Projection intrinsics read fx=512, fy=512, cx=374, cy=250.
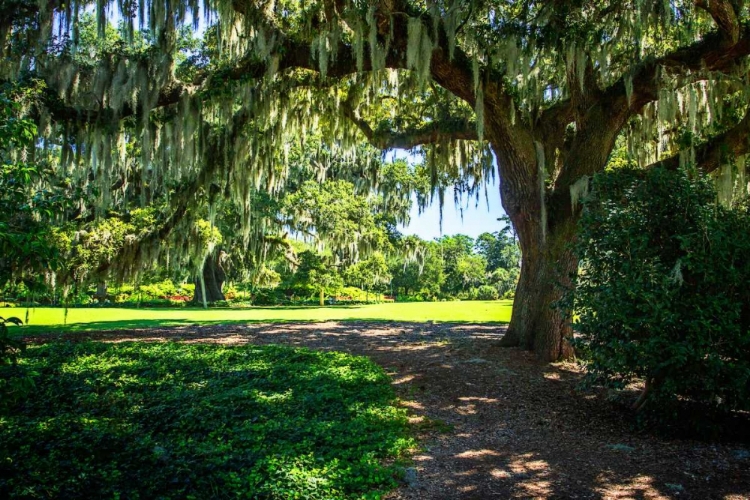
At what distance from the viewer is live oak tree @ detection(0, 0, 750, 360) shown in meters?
7.61

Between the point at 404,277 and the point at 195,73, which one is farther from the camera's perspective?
the point at 404,277

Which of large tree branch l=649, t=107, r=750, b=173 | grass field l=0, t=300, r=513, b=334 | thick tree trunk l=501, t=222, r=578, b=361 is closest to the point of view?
large tree branch l=649, t=107, r=750, b=173

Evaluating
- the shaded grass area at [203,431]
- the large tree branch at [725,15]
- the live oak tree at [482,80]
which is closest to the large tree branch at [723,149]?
the live oak tree at [482,80]

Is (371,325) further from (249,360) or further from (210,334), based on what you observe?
(249,360)

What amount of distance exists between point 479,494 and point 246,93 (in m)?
8.08

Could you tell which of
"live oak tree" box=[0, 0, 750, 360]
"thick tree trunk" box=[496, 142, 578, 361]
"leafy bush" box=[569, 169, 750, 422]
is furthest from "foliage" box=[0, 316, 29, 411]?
"thick tree trunk" box=[496, 142, 578, 361]

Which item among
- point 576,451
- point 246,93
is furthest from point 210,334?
point 576,451

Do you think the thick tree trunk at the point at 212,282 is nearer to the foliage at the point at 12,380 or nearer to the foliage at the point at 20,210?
the foliage at the point at 20,210

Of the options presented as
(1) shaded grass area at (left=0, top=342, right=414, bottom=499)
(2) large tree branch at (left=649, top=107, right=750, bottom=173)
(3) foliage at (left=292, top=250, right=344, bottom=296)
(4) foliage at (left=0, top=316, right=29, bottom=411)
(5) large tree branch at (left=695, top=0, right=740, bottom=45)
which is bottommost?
(1) shaded grass area at (left=0, top=342, right=414, bottom=499)

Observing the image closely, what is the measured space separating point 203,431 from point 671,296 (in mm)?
4316

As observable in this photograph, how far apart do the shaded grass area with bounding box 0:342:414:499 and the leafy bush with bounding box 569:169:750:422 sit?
2.26 meters

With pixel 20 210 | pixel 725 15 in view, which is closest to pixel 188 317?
pixel 20 210

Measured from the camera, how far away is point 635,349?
181 inches

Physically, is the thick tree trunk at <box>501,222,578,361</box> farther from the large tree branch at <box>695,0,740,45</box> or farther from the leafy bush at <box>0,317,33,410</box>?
the leafy bush at <box>0,317,33,410</box>
